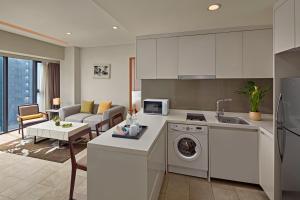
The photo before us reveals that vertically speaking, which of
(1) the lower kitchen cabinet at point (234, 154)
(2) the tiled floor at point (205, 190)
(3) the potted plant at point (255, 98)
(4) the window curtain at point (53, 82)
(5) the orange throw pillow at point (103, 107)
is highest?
(4) the window curtain at point (53, 82)

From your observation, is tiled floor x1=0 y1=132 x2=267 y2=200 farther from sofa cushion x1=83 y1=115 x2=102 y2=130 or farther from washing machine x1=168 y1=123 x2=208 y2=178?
sofa cushion x1=83 y1=115 x2=102 y2=130

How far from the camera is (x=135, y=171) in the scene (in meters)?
1.36

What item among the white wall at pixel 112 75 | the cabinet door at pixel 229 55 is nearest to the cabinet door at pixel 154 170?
the cabinet door at pixel 229 55

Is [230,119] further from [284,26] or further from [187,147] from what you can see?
[284,26]

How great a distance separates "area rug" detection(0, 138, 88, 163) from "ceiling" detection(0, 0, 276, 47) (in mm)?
2657

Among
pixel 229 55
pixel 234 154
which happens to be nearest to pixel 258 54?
pixel 229 55

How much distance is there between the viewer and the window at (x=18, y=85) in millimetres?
4562

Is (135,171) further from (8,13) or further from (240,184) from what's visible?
(8,13)

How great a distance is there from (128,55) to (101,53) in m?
1.01

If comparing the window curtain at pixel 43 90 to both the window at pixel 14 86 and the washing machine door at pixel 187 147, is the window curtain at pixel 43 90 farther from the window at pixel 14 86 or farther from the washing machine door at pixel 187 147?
the washing machine door at pixel 187 147

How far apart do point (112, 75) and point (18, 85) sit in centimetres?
291

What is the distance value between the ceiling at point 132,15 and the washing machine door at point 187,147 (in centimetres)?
178

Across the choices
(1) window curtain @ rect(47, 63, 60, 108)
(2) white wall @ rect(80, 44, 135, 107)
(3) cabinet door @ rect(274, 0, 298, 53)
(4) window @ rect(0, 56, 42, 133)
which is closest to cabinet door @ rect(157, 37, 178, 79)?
(3) cabinet door @ rect(274, 0, 298, 53)

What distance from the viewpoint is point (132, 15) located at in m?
2.17
